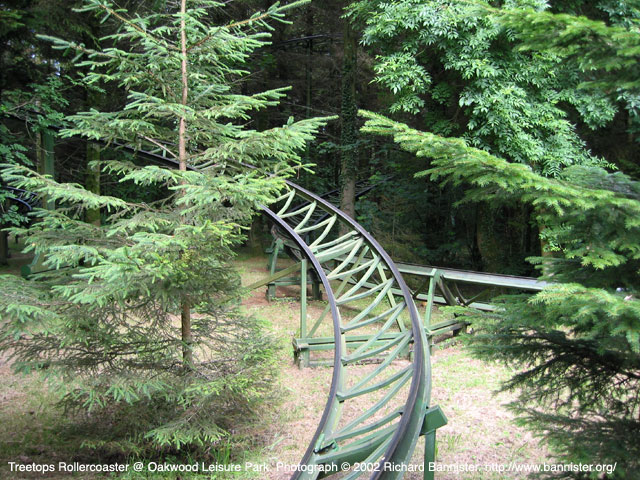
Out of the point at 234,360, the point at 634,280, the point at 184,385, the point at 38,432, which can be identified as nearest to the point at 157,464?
the point at 184,385

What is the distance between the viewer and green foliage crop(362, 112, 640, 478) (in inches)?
92.8

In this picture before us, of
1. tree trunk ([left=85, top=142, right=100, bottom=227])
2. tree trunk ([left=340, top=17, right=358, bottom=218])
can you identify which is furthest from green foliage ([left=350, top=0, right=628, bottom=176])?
tree trunk ([left=85, top=142, right=100, bottom=227])

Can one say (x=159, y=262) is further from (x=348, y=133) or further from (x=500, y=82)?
(x=348, y=133)

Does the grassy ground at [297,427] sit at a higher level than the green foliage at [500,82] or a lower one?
lower

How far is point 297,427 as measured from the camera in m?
5.38

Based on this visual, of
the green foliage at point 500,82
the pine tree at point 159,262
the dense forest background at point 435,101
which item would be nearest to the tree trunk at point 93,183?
the dense forest background at point 435,101

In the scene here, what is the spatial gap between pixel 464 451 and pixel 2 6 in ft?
31.1

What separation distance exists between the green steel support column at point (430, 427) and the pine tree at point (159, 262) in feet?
6.01

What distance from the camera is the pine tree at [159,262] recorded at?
3.89 m

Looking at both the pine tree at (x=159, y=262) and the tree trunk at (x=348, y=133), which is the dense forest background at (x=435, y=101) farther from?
the pine tree at (x=159, y=262)

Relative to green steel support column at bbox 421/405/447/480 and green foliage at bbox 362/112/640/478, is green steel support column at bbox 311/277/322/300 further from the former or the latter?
green foliage at bbox 362/112/640/478

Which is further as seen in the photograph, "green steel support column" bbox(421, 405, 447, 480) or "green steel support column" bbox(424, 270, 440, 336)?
"green steel support column" bbox(424, 270, 440, 336)

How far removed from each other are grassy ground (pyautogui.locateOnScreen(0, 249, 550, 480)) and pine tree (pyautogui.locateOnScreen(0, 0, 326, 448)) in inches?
18.5

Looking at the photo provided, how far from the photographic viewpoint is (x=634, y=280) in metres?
2.69
